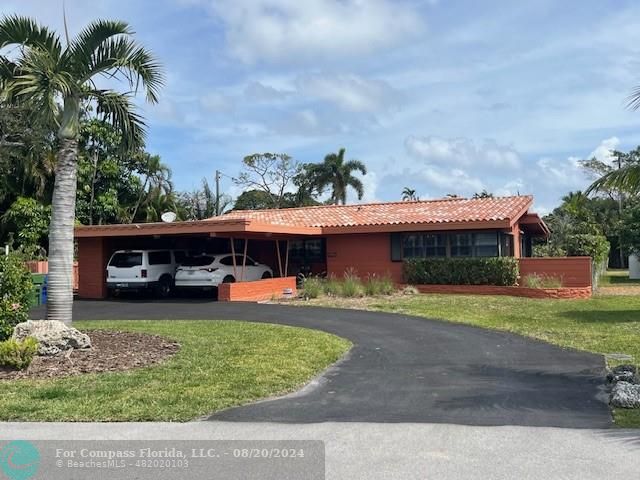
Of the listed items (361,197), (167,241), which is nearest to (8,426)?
(167,241)

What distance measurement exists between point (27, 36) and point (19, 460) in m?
7.72

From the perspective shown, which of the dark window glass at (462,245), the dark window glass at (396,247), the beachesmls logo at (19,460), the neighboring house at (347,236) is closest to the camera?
the beachesmls logo at (19,460)

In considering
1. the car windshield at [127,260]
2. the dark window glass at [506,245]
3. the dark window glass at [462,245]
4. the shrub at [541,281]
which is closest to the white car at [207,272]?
the car windshield at [127,260]

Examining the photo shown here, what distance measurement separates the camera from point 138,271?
69.1ft

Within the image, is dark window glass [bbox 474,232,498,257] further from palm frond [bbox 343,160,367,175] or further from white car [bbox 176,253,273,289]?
palm frond [bbox 343,160,367,175]

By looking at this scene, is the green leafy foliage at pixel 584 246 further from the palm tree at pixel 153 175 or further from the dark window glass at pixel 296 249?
the palm tree at pixel 153 175

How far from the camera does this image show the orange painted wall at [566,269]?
19859mm

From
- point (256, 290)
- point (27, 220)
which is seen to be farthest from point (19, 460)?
point (27, 220)

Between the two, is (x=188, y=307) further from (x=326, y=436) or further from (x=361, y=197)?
(x=361, y=197)

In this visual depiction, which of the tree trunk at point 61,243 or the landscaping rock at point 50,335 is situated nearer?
the landscaping rock at point 50,335

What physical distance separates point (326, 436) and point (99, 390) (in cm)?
323

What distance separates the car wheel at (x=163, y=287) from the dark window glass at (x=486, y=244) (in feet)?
35.3

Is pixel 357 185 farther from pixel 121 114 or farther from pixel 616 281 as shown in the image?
pixel 121 114

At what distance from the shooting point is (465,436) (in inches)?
224
